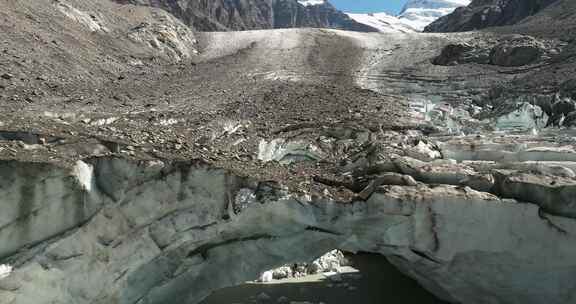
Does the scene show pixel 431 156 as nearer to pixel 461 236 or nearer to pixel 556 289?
pixel 461 236

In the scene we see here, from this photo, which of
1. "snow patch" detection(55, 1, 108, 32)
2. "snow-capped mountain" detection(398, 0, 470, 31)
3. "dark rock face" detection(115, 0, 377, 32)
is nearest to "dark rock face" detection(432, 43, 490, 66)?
"snow patch" detection(55, 1, 108, 32)

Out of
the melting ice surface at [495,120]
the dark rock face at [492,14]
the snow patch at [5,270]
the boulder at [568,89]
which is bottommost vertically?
the snow patch at [5,270]

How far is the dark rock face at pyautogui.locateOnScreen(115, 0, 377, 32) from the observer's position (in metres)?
43.8

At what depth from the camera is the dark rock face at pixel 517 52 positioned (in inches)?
659

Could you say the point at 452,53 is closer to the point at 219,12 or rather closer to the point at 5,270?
the point at 5,270

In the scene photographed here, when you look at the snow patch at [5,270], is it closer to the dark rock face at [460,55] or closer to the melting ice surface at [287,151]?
the melting ice surface at [287,151]

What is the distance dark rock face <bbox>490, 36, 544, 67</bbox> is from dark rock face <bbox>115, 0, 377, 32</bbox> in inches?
1141

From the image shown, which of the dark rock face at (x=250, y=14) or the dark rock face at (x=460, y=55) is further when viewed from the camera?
the dark rock face at (x=250, y=14)

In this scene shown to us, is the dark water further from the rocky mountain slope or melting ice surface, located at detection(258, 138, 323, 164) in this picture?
melting ice surface, located at detection(258, 138, 323, 164)

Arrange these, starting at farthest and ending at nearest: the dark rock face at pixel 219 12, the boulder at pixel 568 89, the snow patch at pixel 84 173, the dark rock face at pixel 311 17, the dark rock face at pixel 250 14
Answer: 1. the dark rock face at pixel 311 17
2. the dark rock face at pixel 250 14
3. the dark rock face at pixel 219 12
4. the boulder at pixel 568 89
5. the snow patch at pixel 84 173

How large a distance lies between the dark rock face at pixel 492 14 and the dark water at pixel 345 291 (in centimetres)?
2518

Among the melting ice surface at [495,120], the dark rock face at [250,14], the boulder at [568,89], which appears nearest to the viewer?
→ the melting ice surface at [495,120]

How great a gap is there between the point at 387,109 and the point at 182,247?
25.1 ft

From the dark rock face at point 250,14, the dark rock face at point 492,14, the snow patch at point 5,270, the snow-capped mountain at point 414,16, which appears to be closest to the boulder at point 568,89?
the snow patch at point 5,270
